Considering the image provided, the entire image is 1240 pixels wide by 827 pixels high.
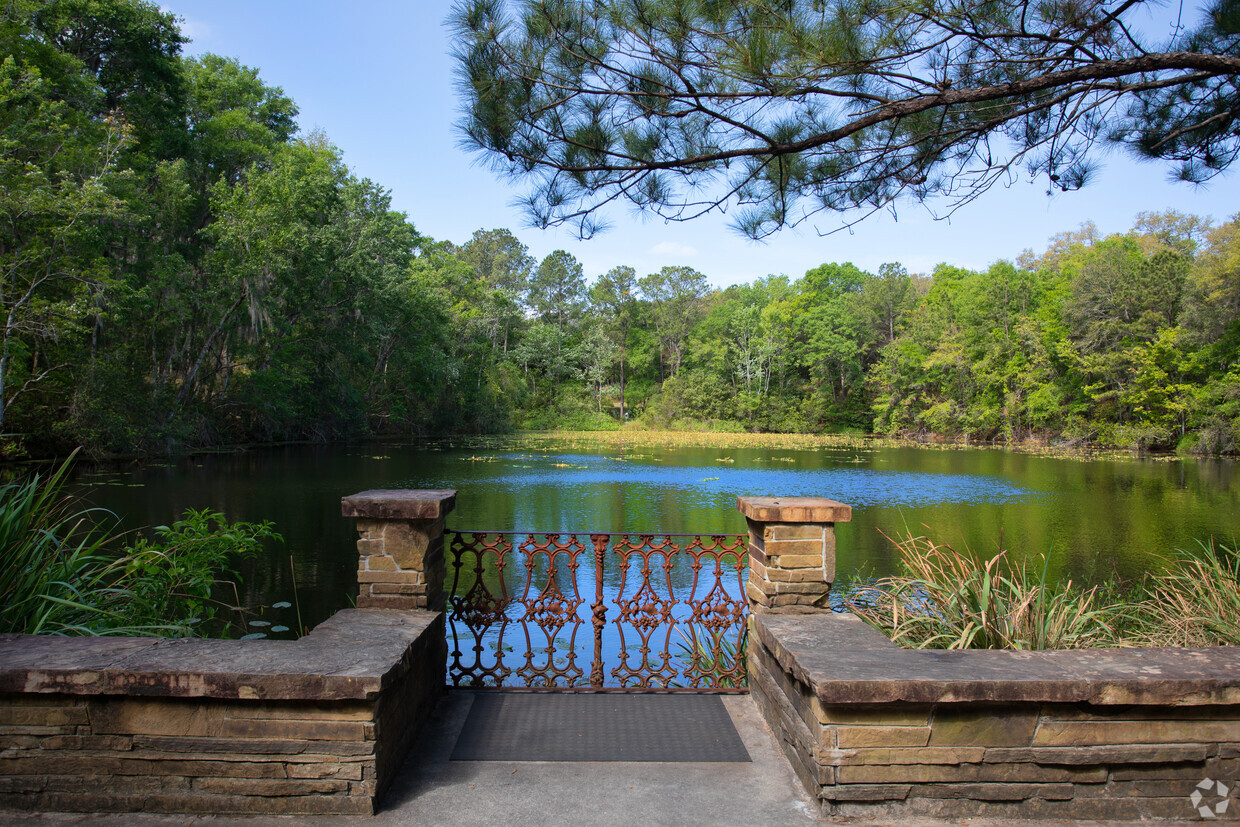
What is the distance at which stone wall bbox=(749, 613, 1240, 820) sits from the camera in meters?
2.28

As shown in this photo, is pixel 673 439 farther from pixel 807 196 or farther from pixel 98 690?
pixel 98 690

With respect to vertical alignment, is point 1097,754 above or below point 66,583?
below

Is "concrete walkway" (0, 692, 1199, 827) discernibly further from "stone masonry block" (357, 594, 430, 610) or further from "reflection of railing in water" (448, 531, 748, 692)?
"reflection of railing in water" (448, 531, 748, 692)

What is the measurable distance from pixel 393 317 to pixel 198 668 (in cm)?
2795

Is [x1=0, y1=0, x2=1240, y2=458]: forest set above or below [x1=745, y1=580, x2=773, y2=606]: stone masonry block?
above

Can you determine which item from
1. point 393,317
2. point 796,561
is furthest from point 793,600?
point 393,317

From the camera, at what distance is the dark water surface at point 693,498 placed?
9.69 metres

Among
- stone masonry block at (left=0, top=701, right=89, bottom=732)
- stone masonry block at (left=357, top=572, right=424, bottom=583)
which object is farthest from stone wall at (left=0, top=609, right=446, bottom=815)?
stone masonry block at (left=357, top=572, right=424, bottom=583)

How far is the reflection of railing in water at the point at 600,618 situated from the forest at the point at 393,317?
11111 millimetres

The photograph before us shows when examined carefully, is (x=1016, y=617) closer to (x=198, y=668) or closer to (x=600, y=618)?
(x=600, y=618)

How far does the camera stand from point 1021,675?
232cm

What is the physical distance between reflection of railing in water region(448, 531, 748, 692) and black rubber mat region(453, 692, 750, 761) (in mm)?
182

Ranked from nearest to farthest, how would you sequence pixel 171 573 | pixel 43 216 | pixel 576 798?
pixel 576 798, pixel 171 573, pixel 43 216

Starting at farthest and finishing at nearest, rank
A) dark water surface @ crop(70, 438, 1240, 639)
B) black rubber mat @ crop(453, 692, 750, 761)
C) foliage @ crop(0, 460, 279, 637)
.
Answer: dark water surface @ crop(70, 438, 1240, 639)
foliage @ crop(0, 460, 279, 637)
black rubber mat @ crop(453, 692, 750, 761)
